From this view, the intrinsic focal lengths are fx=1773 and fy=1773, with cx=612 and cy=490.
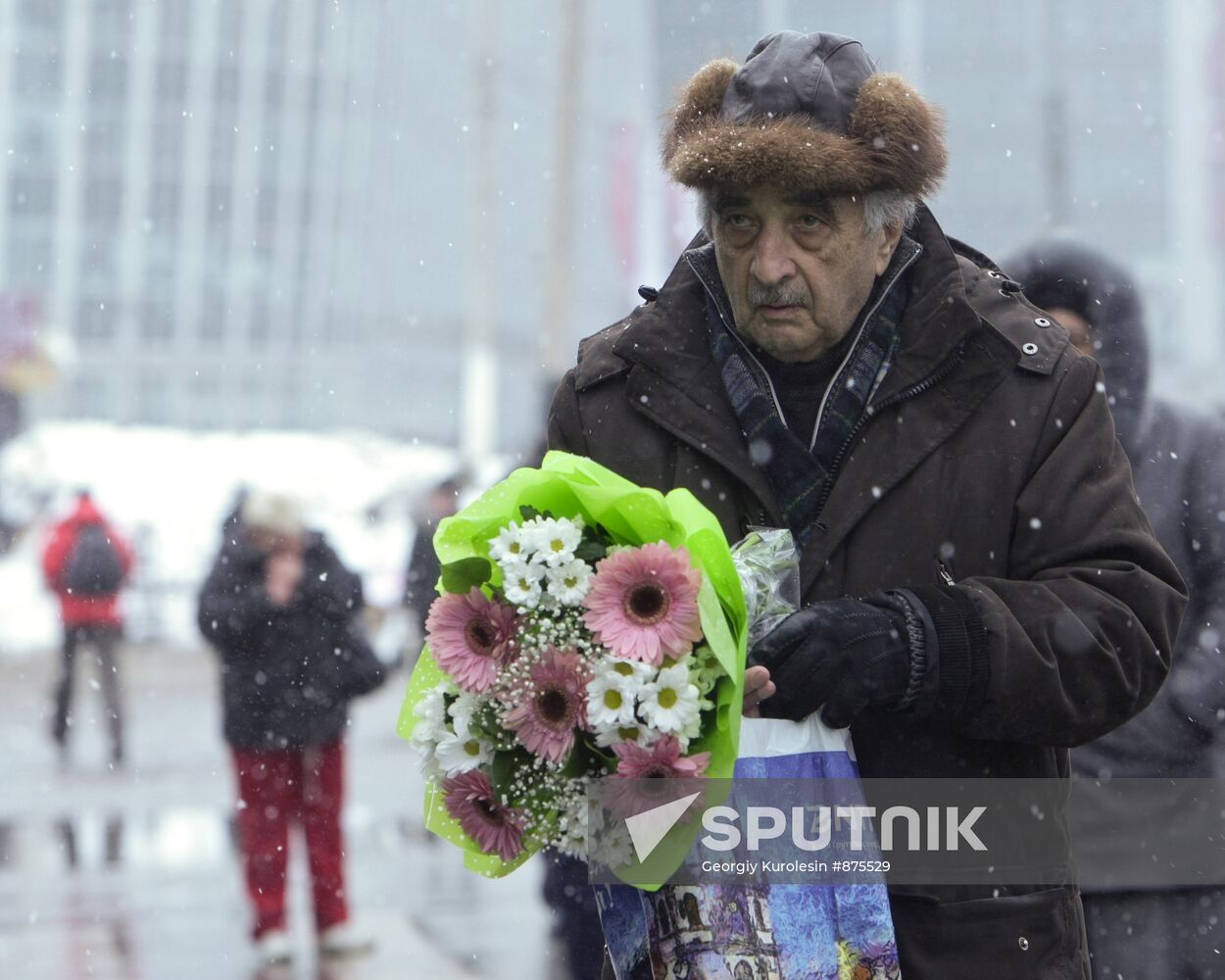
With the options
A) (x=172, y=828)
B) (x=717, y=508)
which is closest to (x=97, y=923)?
(x=172, y=828)

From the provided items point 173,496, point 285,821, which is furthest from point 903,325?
point 173,496

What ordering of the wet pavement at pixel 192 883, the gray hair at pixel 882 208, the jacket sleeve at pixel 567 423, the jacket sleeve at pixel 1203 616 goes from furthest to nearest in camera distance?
1. the wet pavement at pixel 192 883
2. the jacket sleeve at pixel 1203 616
3. the jacket sleeve at pixel 567 423
4. the gray hair at pixel 882 208

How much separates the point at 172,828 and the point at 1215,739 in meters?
7.05

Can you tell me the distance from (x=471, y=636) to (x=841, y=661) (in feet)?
1.45

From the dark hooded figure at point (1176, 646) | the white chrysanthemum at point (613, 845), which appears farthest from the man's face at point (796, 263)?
the dark hooded figure at point (1176, 646)

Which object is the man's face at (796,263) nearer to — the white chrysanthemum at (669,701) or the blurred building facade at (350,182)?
the white chrysanthemum at (669,701)

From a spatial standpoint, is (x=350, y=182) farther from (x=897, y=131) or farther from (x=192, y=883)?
(x=897, y=131)

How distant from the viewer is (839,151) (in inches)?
91.8

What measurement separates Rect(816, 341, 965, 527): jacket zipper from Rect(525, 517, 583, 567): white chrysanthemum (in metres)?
0.42

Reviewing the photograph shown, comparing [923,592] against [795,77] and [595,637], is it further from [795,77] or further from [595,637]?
[795,77]

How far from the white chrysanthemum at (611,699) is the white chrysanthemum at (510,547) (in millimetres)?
176

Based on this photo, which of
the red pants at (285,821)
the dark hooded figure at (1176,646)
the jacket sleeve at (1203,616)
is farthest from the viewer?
the red pants at (285,821)

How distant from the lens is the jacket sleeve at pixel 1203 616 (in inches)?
142

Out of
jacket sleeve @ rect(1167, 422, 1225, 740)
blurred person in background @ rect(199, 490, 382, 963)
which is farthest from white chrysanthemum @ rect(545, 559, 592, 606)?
blurred person in background @ rect(199, 490, 382, 963)
